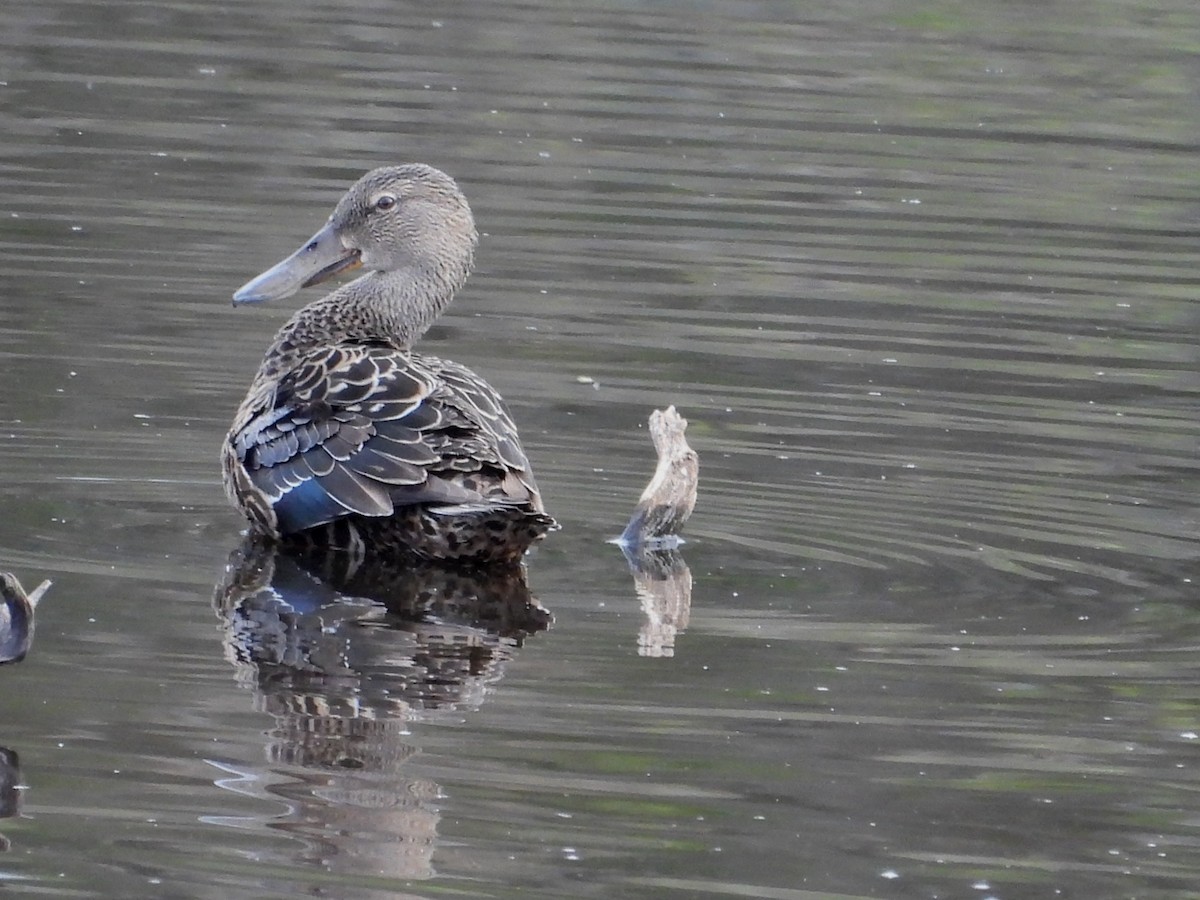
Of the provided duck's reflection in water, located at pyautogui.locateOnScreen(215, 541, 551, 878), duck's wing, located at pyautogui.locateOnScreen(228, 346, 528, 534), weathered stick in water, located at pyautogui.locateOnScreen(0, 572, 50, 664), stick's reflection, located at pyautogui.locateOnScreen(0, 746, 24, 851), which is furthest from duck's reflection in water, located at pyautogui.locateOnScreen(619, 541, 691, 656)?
stick's reflection, located at pyautogui.locateOnScreen(0, 746, 24, 851)

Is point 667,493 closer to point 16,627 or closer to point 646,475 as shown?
point 646,475

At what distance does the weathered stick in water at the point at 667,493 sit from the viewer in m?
7.75

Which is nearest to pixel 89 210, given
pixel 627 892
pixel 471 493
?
pixel 471 493

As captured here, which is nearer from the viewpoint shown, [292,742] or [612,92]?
[292,742]

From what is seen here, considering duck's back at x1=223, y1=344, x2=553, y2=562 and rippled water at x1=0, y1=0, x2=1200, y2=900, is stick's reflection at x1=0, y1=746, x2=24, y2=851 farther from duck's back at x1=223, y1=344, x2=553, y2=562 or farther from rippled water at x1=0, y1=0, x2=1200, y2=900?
duck's back at x1=223, y1=344, x2=553, y2=562

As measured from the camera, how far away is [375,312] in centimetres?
871

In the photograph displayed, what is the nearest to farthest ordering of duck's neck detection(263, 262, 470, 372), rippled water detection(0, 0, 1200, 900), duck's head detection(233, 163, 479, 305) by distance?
rippled water detection(0, 0, 1200, 900) → duck's neck detection(263, 262, 470, 372) → duck's head detection(233, 163, 479, 305)

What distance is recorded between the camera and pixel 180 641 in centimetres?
656

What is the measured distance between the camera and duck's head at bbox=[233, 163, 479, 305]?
884cm

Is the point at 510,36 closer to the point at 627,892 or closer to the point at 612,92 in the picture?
the point at 612,92

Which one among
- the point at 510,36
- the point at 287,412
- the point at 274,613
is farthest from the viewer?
the point at 510,36

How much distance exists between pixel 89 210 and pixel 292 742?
6.91 m

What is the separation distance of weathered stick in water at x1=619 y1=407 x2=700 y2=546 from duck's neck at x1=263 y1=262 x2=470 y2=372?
1.17 metres

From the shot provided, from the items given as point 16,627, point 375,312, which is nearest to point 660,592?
point 375,312
